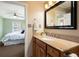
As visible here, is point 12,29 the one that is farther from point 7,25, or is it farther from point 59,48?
point 59,48

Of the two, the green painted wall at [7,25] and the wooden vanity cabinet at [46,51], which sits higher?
the green painted wall at [7,25]

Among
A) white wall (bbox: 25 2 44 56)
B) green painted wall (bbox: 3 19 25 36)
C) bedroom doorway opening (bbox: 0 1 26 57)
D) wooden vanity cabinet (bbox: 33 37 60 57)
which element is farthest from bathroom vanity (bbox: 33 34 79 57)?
green painted wall (bbox: 3 19 25 36)

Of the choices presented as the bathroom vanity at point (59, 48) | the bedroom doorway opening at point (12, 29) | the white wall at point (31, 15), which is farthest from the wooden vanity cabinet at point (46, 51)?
the bedroom doorway opening at point (12, 29)

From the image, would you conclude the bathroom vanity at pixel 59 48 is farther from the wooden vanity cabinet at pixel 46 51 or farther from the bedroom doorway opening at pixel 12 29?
the bedroom doorway opening at pixel 12 29

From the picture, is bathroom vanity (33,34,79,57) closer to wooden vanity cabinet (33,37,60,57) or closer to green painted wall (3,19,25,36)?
wooden vanity cabinet (33,37,60,57)

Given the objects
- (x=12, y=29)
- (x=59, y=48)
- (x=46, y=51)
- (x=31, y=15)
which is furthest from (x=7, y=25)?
(x=59, y=48)

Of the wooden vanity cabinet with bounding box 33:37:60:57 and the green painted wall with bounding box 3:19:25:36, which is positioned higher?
the green painted wall with bounding box 3:19:25:36

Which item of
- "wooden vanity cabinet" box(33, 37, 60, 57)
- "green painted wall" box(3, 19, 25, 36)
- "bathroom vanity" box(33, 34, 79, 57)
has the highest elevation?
"green painted wall" box(3, 19, 25, 36)

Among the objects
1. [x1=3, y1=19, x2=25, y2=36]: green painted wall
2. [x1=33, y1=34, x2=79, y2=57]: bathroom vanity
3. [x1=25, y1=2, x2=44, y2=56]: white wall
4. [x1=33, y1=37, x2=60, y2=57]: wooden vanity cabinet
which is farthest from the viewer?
[x1=3, y1=19, x2=25, y2=36]: green painted wall

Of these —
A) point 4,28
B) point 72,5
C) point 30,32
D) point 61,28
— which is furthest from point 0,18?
point 72,5

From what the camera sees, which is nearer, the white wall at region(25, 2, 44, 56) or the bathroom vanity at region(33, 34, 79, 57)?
the bathroom vanity at region(33, 34, 79, 57)

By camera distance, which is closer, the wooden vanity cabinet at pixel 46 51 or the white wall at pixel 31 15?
the wooden vanity cabinet at pixel 46 51

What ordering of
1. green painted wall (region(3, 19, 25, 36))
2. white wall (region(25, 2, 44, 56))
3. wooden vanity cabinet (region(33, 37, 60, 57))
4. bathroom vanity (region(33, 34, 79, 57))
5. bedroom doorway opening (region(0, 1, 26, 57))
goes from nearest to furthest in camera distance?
bathroom vanity (region(33, 34, 79, 57)), wooden vanity cabinet (region(33, 37, 60, 57)), white wall (region(25, 2, 44, 56)), bedroom doorway opening (region(0, 1, 26, 57)), green painted wall (region(3, 19, 25, 36))

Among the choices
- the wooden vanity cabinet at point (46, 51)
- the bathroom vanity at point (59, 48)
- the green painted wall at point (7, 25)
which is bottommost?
the wooden vanity cabinet at point (46, 51)
